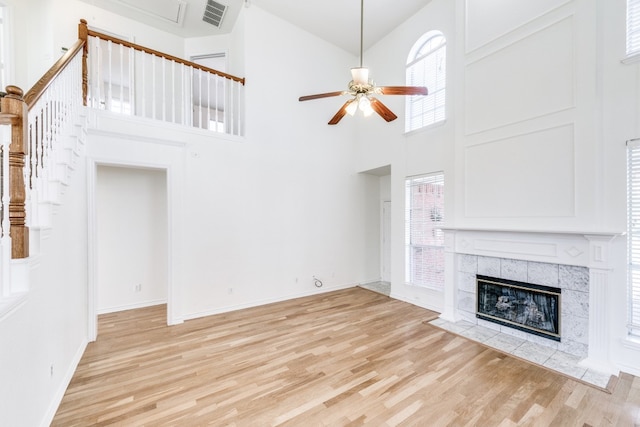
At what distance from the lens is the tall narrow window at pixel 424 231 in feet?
14.8

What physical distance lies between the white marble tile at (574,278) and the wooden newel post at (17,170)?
487cm

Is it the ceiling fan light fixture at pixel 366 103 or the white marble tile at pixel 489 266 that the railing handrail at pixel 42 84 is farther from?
the white marble tile at pixel 489 266

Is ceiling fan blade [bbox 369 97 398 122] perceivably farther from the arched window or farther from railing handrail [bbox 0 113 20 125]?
railing handrail [bbox 0 113 20 125]

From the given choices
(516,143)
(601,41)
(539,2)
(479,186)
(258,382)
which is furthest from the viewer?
(479,186)

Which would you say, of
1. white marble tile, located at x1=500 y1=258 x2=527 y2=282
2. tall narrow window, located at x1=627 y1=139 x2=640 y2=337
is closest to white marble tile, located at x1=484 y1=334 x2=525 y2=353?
white marble tile, located at x1=500 y1=258 x2=527 y2=282

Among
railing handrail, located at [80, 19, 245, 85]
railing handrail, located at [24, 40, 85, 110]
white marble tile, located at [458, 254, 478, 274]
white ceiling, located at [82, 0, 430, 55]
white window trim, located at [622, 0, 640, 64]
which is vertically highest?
white ceiling, located at [82, 0, 430, 55]

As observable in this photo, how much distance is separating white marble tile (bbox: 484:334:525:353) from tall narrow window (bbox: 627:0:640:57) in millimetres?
3284

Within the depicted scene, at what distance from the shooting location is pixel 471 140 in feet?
12.8

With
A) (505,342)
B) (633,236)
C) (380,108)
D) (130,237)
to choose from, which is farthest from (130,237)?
(633,236)

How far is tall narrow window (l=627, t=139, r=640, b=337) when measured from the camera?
264 centimetres

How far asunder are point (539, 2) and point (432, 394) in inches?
180

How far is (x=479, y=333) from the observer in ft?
11.7

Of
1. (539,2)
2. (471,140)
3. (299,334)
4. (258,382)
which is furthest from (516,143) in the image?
(258,382)

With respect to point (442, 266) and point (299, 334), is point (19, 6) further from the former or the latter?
point (442, 266)
